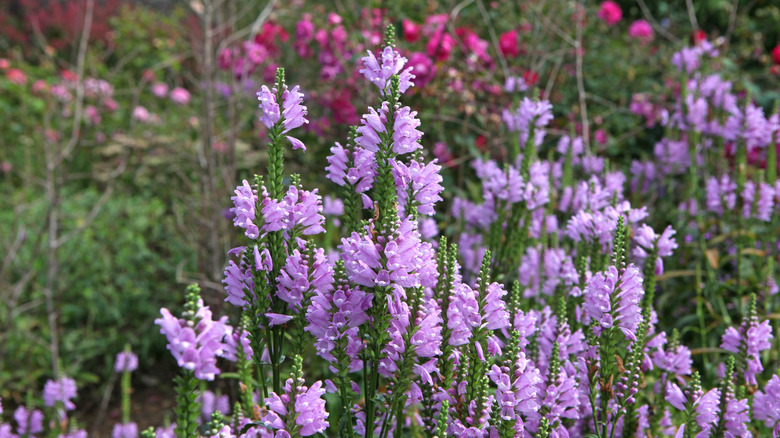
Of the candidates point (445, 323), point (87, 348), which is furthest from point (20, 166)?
point (445, 323)

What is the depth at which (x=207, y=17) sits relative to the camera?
3490 millimetres

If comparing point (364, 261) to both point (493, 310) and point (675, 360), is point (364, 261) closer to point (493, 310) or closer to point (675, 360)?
point (493, 310)

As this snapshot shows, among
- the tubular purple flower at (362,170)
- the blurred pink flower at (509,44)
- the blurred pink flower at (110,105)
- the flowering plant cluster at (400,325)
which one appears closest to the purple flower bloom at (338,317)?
the flowering plant cluster at (400,325)

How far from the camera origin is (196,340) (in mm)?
1138

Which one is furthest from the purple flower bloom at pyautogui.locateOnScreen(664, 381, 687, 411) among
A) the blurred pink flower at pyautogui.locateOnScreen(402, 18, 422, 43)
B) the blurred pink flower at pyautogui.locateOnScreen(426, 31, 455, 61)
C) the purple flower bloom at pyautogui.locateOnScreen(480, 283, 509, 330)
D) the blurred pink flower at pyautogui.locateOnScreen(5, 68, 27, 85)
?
the blurred pink flower at pyautogui.locateOnScreen(5, 68, 27, 85)

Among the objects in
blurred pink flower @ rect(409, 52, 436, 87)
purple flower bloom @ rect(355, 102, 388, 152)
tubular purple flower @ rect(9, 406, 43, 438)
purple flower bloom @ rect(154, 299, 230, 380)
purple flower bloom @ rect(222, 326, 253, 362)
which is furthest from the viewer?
blurred pink flower @ rect(409, 52, 436, 87)

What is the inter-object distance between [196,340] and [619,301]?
2.94 feet

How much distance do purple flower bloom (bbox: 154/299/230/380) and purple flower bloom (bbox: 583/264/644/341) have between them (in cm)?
81

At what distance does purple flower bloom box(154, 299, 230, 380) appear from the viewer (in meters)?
1.12

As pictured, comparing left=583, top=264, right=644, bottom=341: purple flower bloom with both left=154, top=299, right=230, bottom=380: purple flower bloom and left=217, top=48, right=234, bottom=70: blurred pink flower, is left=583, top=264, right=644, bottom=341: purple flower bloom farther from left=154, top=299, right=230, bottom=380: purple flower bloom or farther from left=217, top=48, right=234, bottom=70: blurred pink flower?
left=217, top=48, right=234, bottom=70: blurred pink flower

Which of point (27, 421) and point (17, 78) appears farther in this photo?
point (17, 78)

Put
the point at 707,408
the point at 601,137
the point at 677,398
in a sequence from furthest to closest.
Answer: the point at 601,137
the point at 677,398
the point at 707,408

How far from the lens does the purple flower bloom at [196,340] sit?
1.12 meters

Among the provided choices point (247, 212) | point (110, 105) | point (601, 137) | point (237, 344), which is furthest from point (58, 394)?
point (110, 105)
